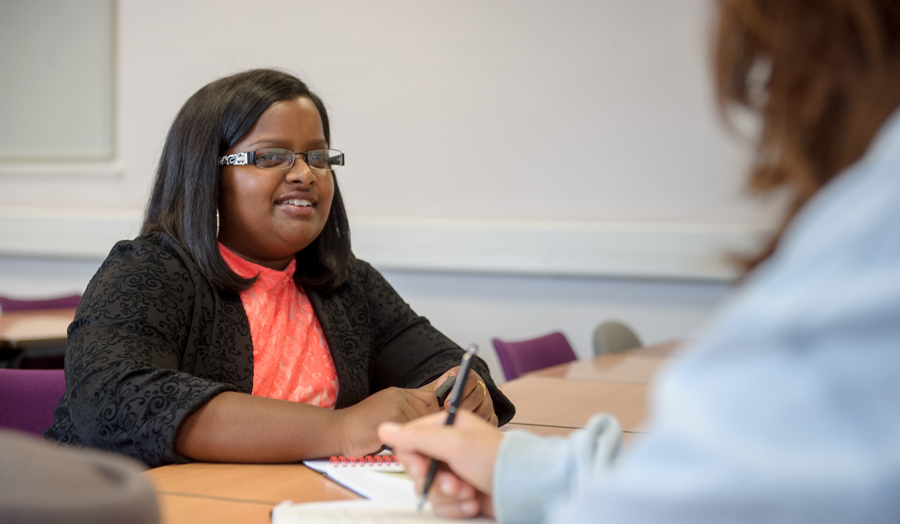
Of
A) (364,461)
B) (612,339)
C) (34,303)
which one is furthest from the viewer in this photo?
(34,303)

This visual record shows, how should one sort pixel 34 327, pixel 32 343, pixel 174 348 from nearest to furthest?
pixel 174 348 → pixel 32 343 → pixel 34 327

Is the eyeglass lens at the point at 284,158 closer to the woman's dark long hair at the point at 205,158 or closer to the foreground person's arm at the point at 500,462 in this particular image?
the woman's dark long hair at the point at 205,158

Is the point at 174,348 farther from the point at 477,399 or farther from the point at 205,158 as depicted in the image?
the point at 477,399

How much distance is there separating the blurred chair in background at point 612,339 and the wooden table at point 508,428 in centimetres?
13

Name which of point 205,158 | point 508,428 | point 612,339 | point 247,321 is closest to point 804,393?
point 508,428

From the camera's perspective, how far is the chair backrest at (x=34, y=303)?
3.60 meters

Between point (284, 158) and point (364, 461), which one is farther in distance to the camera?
point (284, 158)

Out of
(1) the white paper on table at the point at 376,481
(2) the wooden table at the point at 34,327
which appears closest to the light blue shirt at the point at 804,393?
(1) the white paper on table at the point at 376,481

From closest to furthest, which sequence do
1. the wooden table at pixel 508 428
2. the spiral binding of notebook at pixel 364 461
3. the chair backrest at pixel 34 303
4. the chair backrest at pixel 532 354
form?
1. the wooden table at pixel 508 428
2. the spiral binding of notebook at pixel 364 461
3. the chair backrest at pixel 532 354
4. the chair backrest at pixel 34 303

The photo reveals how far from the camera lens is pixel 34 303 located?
3682 millimetres

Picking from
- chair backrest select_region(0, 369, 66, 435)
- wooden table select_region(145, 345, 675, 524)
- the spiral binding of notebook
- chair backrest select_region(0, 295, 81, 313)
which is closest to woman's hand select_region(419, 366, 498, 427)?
wooden table select_region(145, 345, 675, 524)

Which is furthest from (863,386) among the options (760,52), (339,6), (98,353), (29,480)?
(339,6)

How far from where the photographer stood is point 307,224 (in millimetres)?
1702

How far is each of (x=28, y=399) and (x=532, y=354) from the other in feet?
5.23
